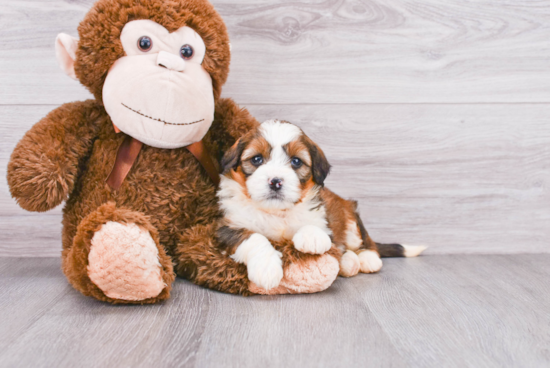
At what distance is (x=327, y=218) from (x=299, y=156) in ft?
0.89

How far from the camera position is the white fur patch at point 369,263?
1766mm

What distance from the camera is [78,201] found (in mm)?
1535

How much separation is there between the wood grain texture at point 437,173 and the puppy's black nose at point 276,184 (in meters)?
0.73

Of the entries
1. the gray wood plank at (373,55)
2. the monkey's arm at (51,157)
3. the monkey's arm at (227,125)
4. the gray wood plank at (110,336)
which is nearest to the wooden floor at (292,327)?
the gray wood plank at (110,336)


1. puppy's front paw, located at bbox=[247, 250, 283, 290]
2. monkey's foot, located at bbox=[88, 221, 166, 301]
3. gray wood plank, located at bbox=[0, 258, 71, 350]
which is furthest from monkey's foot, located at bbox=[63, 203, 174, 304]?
puppy's front paw, located at bbox=[247, 250, 283, 290]

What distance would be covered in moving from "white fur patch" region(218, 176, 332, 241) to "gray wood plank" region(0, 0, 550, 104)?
25.5 inches

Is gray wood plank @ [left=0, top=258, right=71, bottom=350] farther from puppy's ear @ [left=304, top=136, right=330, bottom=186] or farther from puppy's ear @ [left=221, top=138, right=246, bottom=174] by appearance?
puppy's ear @ [left=304, top=136, right=330, bottom=186]

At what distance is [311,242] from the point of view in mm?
1390

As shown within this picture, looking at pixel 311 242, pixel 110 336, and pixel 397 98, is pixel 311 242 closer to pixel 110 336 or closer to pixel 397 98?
pixel 110 336

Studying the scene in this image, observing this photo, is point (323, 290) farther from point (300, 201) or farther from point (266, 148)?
point (266, 148)

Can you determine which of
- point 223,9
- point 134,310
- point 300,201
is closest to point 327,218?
point 300,201

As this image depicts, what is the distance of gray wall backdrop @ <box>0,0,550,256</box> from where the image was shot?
194 cm

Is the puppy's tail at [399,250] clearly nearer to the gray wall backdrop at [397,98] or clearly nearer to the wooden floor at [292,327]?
the gray wall backdrop at [397,98]

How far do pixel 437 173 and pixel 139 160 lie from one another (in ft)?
4.44
